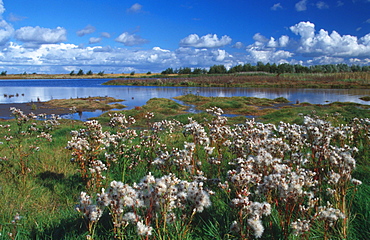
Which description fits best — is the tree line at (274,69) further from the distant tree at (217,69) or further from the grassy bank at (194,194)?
the grassy bank at (194,194)

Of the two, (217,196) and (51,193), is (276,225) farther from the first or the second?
(51,193)

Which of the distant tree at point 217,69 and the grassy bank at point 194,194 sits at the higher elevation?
the distant tree at point 217,69

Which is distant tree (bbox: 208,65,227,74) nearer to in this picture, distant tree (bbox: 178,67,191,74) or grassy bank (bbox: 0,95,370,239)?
distant tree (bbox: 178,67,191,74)

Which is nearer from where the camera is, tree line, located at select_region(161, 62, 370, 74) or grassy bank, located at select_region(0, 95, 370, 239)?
grassy bank, located at select_region(0, 95, 370, 239)

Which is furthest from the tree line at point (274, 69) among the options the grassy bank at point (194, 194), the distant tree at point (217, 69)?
the grassy bank at point (194, 194)

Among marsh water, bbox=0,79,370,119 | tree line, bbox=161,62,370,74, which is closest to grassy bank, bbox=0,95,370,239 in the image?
marsh water, bbox=0,79,370,119

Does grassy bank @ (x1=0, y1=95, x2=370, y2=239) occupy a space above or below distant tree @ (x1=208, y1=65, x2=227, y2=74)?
below

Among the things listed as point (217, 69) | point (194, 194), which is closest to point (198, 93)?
point (194, 194)

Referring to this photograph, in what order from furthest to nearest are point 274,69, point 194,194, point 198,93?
1. point 274,69
2. point 198,93
3. point 194,194

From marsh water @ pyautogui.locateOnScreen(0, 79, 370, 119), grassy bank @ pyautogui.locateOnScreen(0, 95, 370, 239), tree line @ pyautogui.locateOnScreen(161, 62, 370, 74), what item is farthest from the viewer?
tree line @ pyautogui.locateOnScreen(161, 62, 370, 74)

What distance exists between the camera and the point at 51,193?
536 centimetres

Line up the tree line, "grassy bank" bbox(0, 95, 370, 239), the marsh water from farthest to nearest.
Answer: the tree line → the marsh water → "grassy bank" bbox(0, 95, 370, 239)

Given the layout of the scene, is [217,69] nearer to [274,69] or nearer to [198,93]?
[274,69]

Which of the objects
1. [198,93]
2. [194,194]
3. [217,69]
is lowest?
[198,93]
